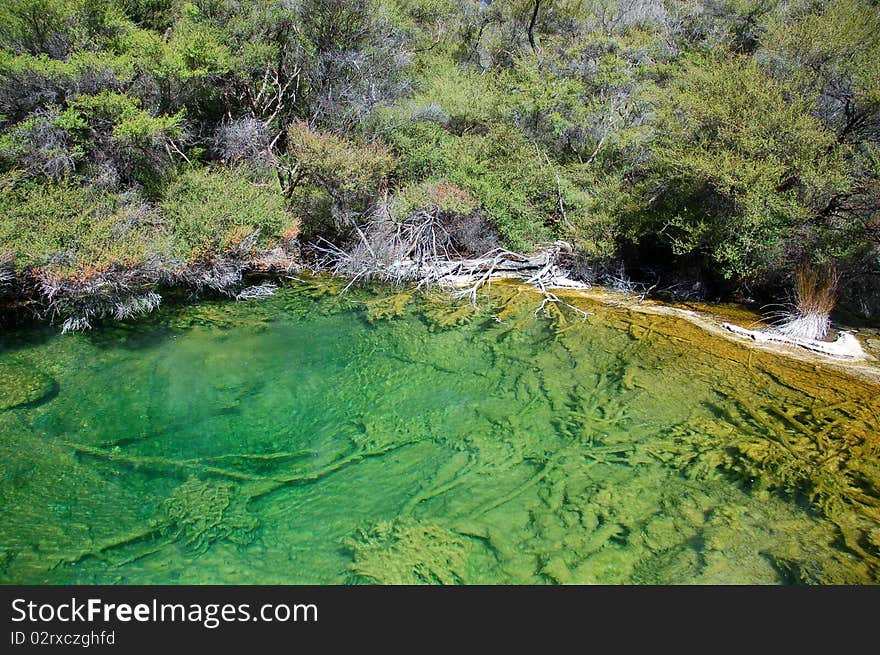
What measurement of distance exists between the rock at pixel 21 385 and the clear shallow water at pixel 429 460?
0.04 metres

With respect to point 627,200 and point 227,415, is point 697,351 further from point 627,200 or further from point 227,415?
point 227,415

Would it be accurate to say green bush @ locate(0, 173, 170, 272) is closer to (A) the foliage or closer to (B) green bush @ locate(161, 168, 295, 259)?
(B) green bush @ locate(161, 168, 295, 259)

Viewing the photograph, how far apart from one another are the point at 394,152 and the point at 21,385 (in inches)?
434

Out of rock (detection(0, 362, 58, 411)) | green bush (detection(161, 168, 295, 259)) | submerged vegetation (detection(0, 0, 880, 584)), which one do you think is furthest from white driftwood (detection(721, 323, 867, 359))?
rock (detection(0, 362, 58, 411))

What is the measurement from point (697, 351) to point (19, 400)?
A: 10904mm

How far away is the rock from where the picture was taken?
7402 mm

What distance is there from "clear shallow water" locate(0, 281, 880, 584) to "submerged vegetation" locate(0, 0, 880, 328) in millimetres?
2217

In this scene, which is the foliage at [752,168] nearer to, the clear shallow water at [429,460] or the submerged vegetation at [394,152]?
the submerged vegetation at [394,152]

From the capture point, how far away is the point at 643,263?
44.7 feet

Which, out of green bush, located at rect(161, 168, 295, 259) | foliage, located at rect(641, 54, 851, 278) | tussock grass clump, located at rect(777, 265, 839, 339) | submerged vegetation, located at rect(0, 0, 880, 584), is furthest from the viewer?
green bush, located at rect(161, 168, 295, 259)

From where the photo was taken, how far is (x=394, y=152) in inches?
608

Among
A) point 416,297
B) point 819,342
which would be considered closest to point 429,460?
point 416,297

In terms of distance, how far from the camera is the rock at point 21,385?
24.3ft

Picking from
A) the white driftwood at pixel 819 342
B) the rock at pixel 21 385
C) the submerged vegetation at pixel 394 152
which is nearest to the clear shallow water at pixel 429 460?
the rock at pixel 21 385
